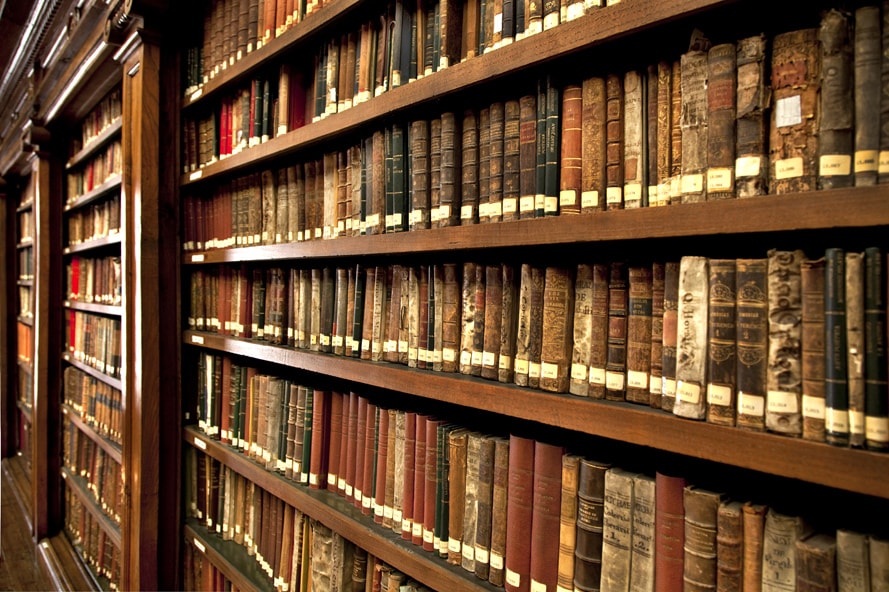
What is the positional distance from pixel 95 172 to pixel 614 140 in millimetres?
2922

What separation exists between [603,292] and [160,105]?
72.5 inches

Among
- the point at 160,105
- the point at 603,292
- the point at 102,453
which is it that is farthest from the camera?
the point at 102,453

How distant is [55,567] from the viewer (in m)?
2.74

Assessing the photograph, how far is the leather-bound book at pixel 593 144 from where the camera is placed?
84 cm

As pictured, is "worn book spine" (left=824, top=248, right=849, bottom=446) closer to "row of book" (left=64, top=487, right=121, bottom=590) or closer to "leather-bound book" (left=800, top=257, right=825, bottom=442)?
"leather-bound book" (left=800, top=257, right=825, bottom=442)

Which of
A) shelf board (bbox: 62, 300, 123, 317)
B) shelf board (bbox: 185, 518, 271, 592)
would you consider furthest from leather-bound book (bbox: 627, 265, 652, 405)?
shelf board (bbox: 62, 300, 123, 317)

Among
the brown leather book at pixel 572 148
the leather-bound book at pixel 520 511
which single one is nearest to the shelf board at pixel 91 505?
the leather-bound book at pixel 520 511

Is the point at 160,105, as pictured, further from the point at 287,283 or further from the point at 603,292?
the point at 603,292

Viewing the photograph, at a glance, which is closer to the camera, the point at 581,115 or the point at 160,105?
the point at 581,115

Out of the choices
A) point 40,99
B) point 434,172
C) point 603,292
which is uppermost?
point 40,99

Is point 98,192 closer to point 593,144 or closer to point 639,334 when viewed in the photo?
point 593,144

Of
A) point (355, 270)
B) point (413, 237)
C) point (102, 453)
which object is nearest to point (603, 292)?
point (413, 237)

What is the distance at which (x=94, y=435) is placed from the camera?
2.53m

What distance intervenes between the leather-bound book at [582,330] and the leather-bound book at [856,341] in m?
0.35
